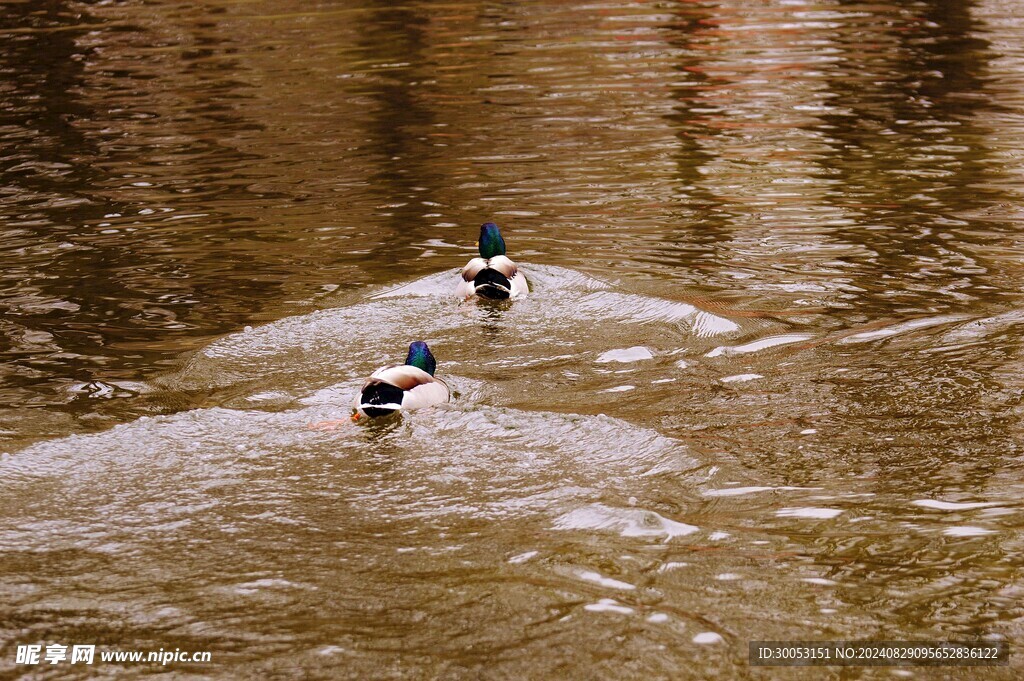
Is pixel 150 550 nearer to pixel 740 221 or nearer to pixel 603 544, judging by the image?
pixel 603 544

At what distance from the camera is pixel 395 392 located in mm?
6348

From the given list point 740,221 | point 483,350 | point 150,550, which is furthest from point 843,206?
point 150,550

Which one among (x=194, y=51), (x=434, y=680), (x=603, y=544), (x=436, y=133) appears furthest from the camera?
(x=194, y=51)

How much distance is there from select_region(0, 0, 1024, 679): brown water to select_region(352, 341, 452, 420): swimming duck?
0.36 feet

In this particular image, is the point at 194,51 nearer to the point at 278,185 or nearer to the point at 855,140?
the point at 278,185

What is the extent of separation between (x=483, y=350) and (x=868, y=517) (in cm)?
324

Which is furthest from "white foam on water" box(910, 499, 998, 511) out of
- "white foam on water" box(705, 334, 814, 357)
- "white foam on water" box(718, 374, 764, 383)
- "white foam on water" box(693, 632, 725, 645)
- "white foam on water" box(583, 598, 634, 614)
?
"white foam on water" box(705, 334, 814, 357)

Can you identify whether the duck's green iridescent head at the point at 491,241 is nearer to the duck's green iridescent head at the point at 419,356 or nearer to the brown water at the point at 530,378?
the brown water at the point at 530,378

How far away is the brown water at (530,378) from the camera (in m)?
4.47

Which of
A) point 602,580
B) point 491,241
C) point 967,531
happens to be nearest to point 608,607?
point 602,580

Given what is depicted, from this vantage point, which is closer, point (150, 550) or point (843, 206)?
point (150, 550)

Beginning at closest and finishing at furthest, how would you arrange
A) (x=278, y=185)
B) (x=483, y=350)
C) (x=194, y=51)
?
1. (x=483, y=350)
2. (x=278, y=185)
3. (x=194, y=51)

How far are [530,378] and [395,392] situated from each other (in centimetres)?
112

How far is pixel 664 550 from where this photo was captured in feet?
16.0
